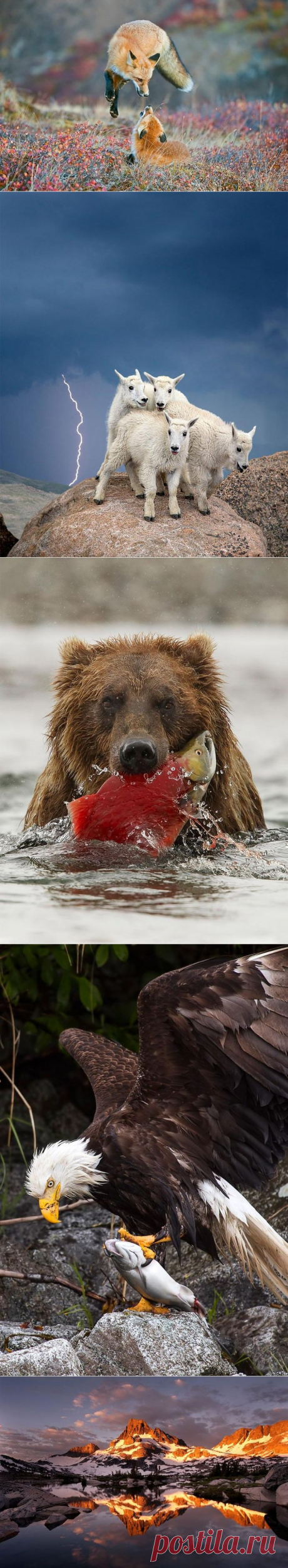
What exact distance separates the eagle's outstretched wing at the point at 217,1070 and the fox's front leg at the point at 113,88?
5.42 feet

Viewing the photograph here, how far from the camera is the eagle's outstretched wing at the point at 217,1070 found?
5.38 feet

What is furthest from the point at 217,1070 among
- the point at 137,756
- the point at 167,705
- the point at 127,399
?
the point at 127,399

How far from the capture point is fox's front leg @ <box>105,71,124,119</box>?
2.07 meters

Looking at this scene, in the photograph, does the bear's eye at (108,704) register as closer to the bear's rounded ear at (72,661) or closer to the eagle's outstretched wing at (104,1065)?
the bear's rounded ear at (72,661)

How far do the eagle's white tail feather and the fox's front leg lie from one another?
1993mm

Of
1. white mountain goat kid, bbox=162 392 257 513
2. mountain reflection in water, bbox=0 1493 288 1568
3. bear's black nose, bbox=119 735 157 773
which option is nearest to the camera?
mountain reflection in water, bbox=0 1493 288 1568

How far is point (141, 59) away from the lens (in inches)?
80.7

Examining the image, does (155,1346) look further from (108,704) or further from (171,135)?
(171,135)

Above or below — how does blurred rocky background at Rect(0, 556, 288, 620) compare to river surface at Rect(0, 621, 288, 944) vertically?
above

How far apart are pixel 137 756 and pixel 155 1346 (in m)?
1.02

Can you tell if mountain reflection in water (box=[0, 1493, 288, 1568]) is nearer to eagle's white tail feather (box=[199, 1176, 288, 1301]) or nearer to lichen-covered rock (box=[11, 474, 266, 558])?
eagle's white tail feather (box=[199, 1176, 288, 1301])

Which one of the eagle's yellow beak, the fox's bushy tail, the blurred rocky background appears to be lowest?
the eagle's yellow beak

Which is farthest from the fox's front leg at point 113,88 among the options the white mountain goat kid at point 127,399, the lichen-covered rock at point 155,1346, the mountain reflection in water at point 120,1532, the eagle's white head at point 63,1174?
the mountain reflection in water at point 120,1532

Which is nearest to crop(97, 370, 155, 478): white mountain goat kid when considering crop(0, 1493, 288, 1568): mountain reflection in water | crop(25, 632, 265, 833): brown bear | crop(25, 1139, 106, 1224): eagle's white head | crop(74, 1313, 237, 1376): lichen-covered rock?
crop(25, 632, 265, 833): brown bear
